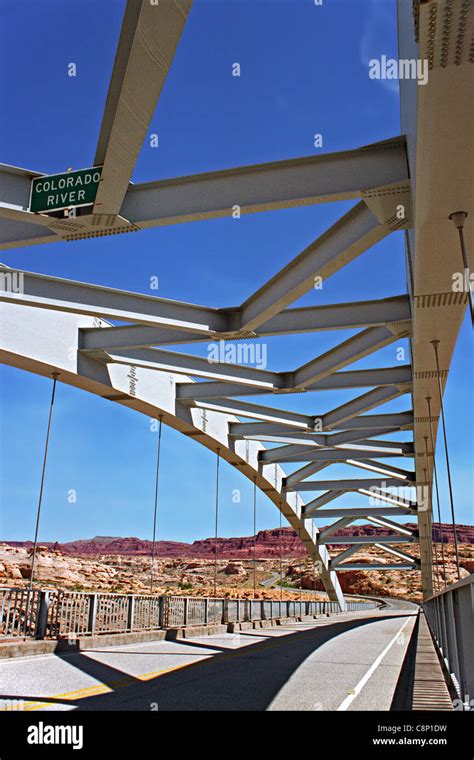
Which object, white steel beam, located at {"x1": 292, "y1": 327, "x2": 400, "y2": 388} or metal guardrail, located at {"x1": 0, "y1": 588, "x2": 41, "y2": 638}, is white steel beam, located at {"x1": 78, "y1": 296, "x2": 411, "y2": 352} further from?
metal guardrail, located at {"x1": 0, "y1": 588, "x2": 41, "y2": 638}

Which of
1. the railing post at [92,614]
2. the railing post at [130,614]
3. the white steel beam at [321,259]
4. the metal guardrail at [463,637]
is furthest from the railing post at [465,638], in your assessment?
the railing post at [130,614]

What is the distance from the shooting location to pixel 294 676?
11219mm

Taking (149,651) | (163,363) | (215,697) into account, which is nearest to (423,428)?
(163,363)

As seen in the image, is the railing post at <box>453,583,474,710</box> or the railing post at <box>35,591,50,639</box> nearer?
the railing post at <box>453,583,474,710</box>

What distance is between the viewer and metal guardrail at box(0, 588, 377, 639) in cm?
1295

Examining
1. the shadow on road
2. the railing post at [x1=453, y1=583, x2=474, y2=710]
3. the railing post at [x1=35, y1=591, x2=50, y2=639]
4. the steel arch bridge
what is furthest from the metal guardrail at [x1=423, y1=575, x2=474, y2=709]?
the railing post at [x1=35, y1=591, x2=50, y2=639]

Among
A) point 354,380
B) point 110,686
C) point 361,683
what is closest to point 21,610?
point 110,686

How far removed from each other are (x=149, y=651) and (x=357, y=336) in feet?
26.8

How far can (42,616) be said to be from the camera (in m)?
13.1

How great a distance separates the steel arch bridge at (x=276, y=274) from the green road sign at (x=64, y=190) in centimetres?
12

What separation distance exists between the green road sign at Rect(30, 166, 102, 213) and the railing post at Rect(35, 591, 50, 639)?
27.4 ft

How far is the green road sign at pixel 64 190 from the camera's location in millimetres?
7297

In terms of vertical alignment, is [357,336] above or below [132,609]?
above

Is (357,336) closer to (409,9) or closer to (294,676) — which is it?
(294,676)
